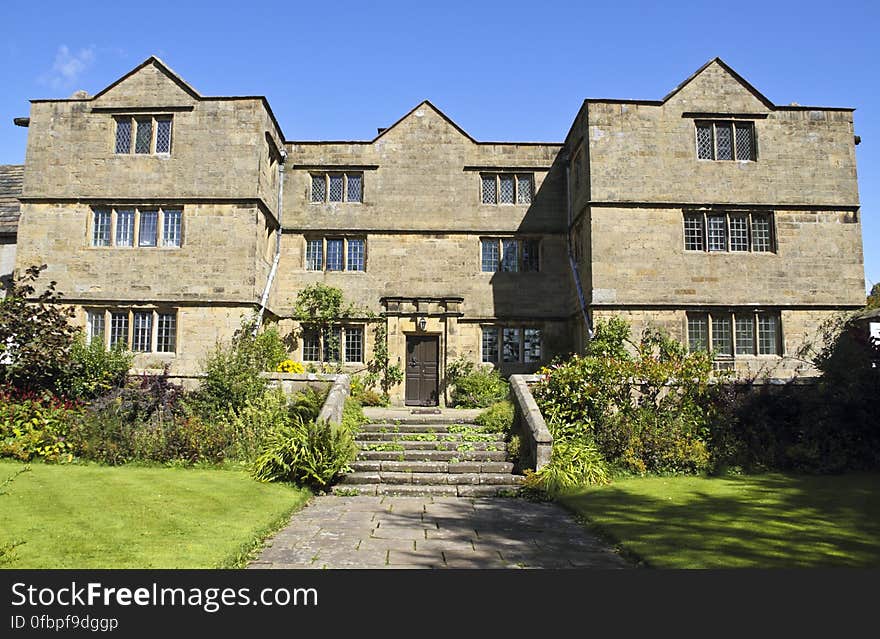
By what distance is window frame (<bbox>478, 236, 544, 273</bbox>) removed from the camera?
20422mm

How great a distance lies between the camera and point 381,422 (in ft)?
44.9

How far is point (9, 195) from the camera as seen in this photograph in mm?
20719

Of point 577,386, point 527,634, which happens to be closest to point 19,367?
point 577,386

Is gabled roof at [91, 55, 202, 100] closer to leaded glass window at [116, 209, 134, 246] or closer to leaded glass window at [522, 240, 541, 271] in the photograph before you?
leaded glass window at [116, 209, 134, 246]

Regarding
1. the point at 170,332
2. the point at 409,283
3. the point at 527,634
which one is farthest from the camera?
the point at 409,283

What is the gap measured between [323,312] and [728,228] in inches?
489

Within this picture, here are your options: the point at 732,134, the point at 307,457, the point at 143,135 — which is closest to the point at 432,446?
the point at 307,457

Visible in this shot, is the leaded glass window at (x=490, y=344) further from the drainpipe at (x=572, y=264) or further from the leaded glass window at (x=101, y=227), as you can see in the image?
the leaded glass window at (x=101, y=227)

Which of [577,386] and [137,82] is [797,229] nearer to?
[577,386]

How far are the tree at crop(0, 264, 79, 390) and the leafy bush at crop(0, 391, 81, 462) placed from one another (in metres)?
0.43

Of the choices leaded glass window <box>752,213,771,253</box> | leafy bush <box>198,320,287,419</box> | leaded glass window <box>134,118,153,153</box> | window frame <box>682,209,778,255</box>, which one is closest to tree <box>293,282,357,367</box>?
leafy bush <box>198,320,287,419</box>

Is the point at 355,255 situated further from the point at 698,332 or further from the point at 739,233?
the point at 739,233

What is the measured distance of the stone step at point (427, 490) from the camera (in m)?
10.3

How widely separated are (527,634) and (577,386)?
345 inches
